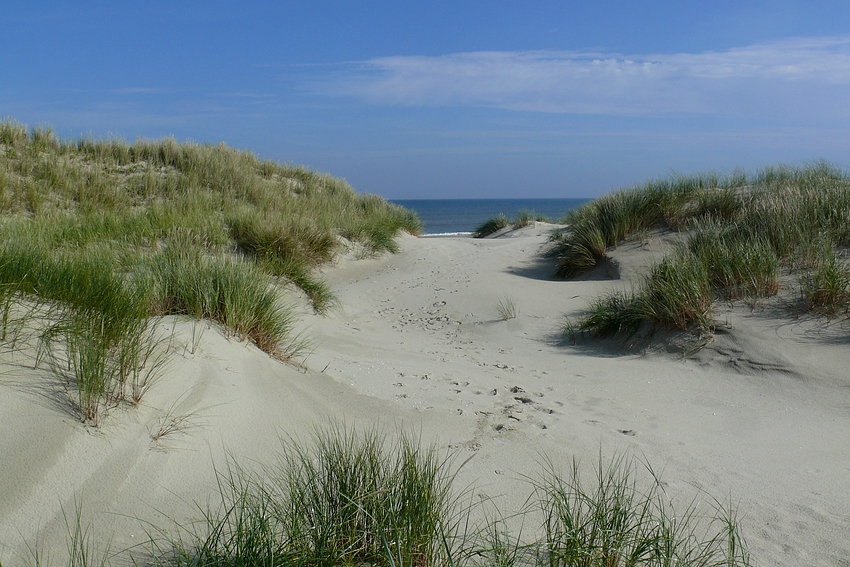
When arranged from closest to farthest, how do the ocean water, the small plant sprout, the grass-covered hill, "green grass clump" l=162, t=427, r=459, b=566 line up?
1. "green grass clump" l=162, t=427, r=459, b=566
2. the grass-covered hill
3. the small plant sprout
4. the ocean water

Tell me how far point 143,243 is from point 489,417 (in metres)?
5.70

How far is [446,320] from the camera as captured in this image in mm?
7473

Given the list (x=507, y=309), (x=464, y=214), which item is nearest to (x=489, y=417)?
(x=507, y=309)

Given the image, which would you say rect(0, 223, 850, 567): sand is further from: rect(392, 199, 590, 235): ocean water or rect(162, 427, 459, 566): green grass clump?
rect(392, 199, 590, 235): ocean water

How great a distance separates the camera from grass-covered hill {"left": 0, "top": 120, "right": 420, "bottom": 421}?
10.3 feet

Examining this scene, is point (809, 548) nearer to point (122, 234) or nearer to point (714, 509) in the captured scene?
point (714, 509)

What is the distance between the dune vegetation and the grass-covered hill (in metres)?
3.42

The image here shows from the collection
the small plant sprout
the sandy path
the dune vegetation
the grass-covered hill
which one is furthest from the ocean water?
the sandy path

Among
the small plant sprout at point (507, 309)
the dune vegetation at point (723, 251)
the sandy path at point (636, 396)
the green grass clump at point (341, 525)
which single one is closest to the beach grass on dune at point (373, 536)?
the green grass clump at point (341, 525)

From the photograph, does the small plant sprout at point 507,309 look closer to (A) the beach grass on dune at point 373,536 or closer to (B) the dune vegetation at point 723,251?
(B) the dune vegetation at point 723,251

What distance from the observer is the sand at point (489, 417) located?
2.48 m

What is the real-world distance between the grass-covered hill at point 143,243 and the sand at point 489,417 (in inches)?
9.8

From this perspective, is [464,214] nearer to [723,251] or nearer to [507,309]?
[507,309]

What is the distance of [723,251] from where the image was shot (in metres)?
6.43
